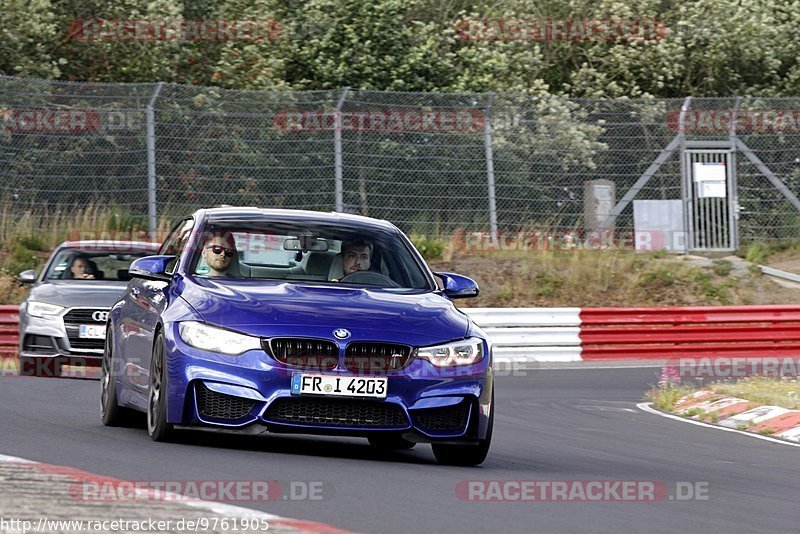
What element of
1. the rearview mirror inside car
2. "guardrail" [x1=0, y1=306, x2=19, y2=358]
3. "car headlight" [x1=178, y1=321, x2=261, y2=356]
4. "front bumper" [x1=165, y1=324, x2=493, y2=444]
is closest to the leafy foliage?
"guardrail" [x1=0, y1=306, x2=19, y2=358]

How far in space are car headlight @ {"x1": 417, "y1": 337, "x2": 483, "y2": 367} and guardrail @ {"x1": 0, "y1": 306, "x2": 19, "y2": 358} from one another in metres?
11.9

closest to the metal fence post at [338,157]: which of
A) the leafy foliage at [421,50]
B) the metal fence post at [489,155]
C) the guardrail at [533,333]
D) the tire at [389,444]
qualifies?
the metal fence post at [489,155]

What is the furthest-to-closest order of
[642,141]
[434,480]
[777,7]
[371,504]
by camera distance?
[777,7] → [642,141] → [434,480] → [371,504]

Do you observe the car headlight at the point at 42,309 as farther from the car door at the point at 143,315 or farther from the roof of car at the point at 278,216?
the roof of car at the point at 278,216

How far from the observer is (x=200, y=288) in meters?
9.04

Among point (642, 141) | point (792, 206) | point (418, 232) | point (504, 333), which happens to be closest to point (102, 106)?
point (418, 232)

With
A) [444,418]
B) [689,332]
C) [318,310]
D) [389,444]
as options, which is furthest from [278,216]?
[689,332]

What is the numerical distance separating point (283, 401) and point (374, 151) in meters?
15.9

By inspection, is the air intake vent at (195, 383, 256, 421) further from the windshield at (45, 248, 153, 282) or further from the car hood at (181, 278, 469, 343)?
the windshield at (45, 248, 153, 282)

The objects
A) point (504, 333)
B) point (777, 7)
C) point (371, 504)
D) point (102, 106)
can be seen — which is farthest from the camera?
point (777, 7)

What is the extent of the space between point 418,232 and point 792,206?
6250 millimetres

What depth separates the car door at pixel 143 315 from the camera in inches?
369

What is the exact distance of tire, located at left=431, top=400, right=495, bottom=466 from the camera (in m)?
9.03

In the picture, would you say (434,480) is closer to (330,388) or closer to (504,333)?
(330,388)
